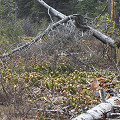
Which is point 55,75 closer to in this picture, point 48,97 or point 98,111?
point 48,97

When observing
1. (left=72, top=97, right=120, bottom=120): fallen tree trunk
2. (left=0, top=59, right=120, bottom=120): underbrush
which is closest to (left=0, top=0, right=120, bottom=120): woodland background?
(left=0, top=59, right=120, bottom=120): underbrush

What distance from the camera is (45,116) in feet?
11.8

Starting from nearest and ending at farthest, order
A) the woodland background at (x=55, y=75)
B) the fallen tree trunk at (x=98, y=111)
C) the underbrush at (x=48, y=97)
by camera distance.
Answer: the fallen tree trunk at (x=98, y=111) → the underbrush at (x=48, y=97) → the woodland background at (x=55, y=75)

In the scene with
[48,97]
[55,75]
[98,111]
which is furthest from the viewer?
[55,75]

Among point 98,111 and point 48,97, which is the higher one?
point 48,97

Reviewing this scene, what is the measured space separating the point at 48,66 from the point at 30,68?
61 centimetres

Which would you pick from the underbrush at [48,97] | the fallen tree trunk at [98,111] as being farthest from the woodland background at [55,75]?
the fallen tree trunk at [98,111]

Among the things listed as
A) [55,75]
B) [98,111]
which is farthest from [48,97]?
[55,75]

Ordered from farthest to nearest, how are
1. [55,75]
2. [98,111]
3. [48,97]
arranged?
[55,75] → [48,97] → [98,111]

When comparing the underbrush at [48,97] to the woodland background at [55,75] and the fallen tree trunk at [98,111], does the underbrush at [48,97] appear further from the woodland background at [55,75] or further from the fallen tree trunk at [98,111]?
the fallen tree trunk at [98,111]

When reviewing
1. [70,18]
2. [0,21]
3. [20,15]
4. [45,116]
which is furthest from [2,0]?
[20,15]

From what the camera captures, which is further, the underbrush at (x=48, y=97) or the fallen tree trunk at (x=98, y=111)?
the underbrush at (x=48, y=97)

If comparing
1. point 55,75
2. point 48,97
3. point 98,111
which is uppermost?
point 55,75

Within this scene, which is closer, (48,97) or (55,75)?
(48,97)
